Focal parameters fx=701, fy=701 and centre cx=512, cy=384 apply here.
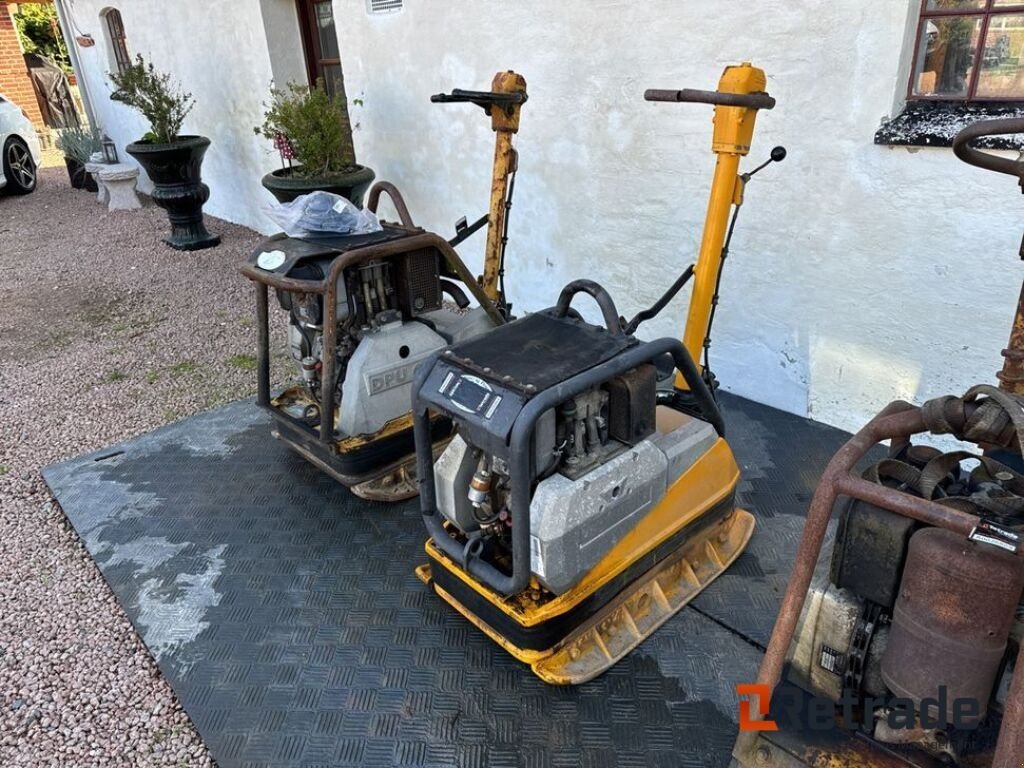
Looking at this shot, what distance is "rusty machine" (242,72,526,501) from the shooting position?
2578mm

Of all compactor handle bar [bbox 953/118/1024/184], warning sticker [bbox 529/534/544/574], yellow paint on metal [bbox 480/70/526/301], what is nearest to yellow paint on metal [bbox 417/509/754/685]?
warning sticker [bbox 529/534/544/574]

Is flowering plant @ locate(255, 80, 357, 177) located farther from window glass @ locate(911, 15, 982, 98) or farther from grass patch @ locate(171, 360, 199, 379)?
window glass @ locate(911, 15, 982, 98)

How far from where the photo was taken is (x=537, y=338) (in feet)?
6.36

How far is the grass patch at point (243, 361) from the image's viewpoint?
163 inches

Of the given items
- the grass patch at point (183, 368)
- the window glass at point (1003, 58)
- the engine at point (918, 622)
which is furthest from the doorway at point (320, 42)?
the engine at point (918, 622)

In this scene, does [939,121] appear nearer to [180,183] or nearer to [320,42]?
[320,42]

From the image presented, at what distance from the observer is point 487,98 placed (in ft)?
9.62

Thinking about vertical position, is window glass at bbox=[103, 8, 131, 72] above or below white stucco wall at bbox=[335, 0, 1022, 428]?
above

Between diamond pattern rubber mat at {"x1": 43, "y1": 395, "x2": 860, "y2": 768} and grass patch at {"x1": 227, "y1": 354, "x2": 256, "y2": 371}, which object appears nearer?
diamond pattern rubber mat at {"x1": 43, "y1": 395, "x2": 860, "y2": 768}

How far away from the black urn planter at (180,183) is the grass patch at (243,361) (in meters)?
2.77

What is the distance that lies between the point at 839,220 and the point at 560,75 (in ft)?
5.46

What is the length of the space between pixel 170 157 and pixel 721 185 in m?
→ 5.40

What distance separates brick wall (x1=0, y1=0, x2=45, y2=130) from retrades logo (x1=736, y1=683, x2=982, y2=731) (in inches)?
592

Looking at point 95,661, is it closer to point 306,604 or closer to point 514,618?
point 306,604
